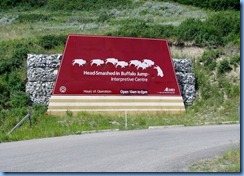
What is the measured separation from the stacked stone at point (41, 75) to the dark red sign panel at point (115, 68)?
95cm

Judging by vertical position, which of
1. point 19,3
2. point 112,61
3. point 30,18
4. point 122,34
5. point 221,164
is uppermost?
point 221,164

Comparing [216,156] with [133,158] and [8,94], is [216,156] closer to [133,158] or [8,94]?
[133,158]

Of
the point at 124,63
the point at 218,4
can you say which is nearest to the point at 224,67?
the point at 124,63

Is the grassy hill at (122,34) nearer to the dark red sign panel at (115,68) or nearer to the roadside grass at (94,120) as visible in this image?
the roadside grass at (94,120)

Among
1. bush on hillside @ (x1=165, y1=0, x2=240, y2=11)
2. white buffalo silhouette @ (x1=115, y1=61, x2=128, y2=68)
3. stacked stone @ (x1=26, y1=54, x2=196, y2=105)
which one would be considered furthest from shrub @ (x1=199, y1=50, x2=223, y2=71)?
bush on hillside @ (x1=165, y1=0, x2=240, y2=11)

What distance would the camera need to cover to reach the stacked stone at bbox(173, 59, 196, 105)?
23.4 meters

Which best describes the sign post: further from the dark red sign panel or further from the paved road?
the paved road

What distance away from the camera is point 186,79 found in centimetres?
2367

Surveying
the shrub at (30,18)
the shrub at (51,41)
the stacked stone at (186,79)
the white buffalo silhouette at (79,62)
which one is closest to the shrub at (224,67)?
the stacked stone at (186,79)

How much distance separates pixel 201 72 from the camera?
995 inches

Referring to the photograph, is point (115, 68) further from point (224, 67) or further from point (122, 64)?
point (224, 67)

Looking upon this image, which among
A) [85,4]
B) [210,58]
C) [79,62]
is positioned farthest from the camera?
[85,4]

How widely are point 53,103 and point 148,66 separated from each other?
208 inches

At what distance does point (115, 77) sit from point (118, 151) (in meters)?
9.88
